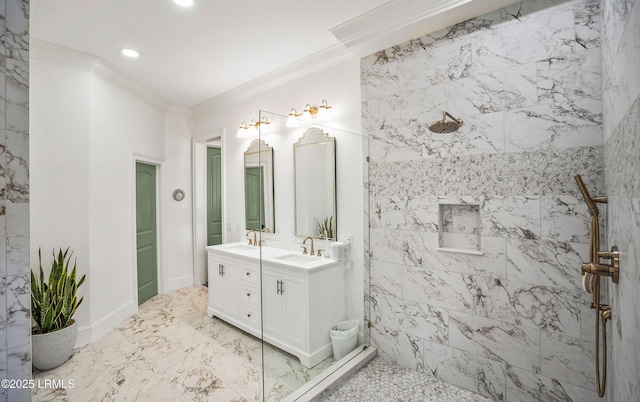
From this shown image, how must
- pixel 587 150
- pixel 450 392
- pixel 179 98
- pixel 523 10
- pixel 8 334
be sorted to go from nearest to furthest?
pixel 8 334 < pixel 587 150 < pixel 523 10 < pixel 450 392 < pixel 179 98

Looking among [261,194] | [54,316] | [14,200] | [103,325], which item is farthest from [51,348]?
[261,194]

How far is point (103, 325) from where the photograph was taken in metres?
3.09

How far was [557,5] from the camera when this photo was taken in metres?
1.77

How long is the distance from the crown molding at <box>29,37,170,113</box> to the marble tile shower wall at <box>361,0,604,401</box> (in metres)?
2.76

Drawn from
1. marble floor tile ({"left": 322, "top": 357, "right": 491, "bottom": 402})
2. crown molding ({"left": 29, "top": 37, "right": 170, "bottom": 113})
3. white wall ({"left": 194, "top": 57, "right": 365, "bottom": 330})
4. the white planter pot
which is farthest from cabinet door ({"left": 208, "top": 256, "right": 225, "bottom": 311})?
crown molding ({"left": 29, "top": 37, "right": 170, "bottom": 113})

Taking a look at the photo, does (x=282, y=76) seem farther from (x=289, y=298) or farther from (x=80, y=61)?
(x=289, y=298)

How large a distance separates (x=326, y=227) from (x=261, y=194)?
76 centimetres

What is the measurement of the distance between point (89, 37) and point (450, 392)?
404 centimetres

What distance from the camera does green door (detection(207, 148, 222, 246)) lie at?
191 inches

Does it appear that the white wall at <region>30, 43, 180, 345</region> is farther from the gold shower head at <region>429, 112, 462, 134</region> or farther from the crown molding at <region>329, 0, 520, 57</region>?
the gold shower head at <region>429, 112, 462, 134</region>

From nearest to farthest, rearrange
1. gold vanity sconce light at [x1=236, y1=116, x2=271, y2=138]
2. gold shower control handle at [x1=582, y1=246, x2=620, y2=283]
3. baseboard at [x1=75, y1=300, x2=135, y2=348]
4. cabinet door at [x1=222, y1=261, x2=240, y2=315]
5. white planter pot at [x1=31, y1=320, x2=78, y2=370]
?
1. gold shower control handle at [x1=582, y1=246, x2=620, y2=283]
2. white planter pot at [x1=31, y1=320, x2=78, y2=370]
3. baseboard at [x1=75, y1=300, x2=135, y2=348]
4. cabinet door at [x1=222, y1=261, x2=240, y2=315]
5. gold vanity sconce light at [x1=236, y1=116, x2=271, y2=138]

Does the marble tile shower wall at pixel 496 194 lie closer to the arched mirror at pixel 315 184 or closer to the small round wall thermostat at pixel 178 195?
the arched mirror at pixel 315 184

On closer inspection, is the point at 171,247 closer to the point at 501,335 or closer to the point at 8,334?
the point at 8,334

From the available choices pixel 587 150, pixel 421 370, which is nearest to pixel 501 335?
pixel 421 370
